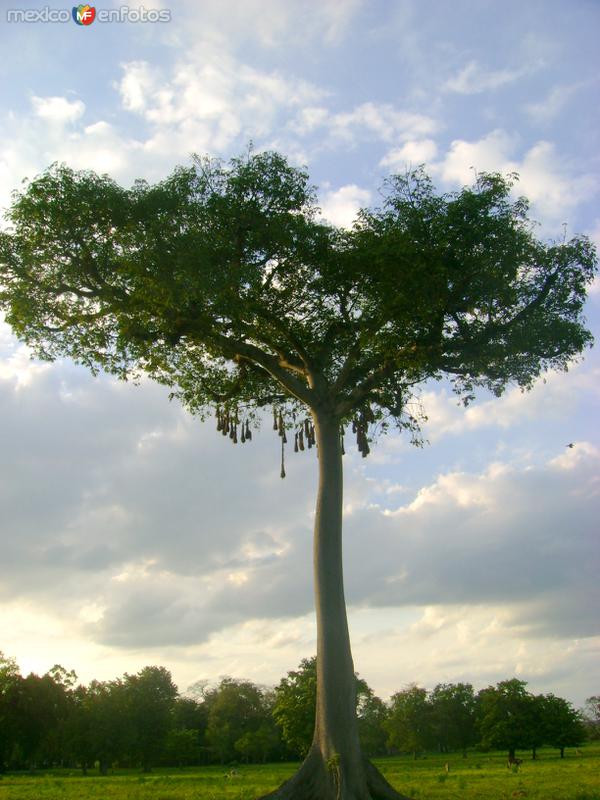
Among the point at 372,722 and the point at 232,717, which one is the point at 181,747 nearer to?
the point at 232,717

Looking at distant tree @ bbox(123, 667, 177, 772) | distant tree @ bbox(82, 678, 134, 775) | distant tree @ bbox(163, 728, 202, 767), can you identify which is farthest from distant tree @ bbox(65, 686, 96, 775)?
distant tree @ bbox(163, 728, 202, 767)

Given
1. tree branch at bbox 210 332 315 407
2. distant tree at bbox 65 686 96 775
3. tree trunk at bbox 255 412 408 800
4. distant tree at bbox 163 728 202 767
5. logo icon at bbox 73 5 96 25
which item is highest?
logo icon at bbox 73 5 96 25

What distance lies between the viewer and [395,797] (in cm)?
1764

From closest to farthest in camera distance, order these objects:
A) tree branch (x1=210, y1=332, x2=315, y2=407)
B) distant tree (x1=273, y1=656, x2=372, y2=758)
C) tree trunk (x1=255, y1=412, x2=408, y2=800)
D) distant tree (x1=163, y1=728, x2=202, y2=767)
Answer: tree trunk (x1=255, y1=412, x2=408, y2=800) < tree branch (x1=210, y1=332, x2=315, y2=407) < distant tree (x1=273, y1=656, x2=372, y2=758) < distant tree (x1=163, y1=728, x2=202, y2=767)

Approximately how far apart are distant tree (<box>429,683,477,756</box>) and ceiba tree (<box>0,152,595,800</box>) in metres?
73.8

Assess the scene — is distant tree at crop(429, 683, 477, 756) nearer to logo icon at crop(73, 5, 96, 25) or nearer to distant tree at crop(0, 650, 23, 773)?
distant tree at crop(0, 650, 23, 773)

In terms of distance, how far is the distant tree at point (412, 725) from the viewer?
277 ft

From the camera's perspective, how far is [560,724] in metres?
66.3

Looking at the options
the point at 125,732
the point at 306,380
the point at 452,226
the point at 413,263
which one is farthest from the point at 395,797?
the point at 125,732

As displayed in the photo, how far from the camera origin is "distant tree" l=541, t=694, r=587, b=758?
65375mm

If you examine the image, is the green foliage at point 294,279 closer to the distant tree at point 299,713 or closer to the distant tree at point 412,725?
the distant tree at point 299,713

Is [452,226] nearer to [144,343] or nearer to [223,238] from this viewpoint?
[223,238]

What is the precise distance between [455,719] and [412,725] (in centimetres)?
544

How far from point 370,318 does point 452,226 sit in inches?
157
